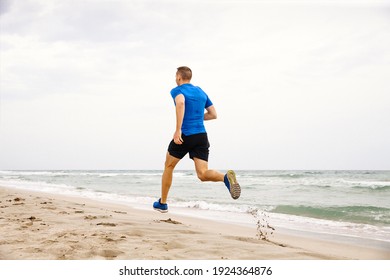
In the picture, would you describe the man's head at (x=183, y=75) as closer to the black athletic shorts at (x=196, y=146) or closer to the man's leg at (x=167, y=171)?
the black athletic shorts at (x=196, y=146)

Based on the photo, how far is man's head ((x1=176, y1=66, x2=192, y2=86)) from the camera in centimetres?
388

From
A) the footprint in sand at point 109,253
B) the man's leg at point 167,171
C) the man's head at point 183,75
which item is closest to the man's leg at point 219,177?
the man's leg at point 167,171

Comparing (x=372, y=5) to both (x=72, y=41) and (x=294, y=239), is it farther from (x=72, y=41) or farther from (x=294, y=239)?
(x=72, y=41)

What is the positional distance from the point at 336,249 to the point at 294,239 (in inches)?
22.8

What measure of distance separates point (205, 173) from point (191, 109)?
2.15 ft

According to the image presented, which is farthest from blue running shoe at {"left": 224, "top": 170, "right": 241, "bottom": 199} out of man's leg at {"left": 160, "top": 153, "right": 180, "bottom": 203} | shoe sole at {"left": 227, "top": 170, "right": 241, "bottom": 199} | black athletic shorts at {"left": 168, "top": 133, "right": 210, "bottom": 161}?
man's leg at {"left": 160, "top": 153, "right": 180, "bottom": 203}

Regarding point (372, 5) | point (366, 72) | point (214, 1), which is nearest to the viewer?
point (372, 5)

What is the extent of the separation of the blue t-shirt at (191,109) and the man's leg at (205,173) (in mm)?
312

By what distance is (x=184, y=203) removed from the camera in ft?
29.2

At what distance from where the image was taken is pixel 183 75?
12.7 feet

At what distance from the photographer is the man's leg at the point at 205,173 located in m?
3.72

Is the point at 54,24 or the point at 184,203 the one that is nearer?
the point at 54,24

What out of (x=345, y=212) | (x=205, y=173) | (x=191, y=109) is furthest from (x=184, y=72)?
(x=345, y=212)
